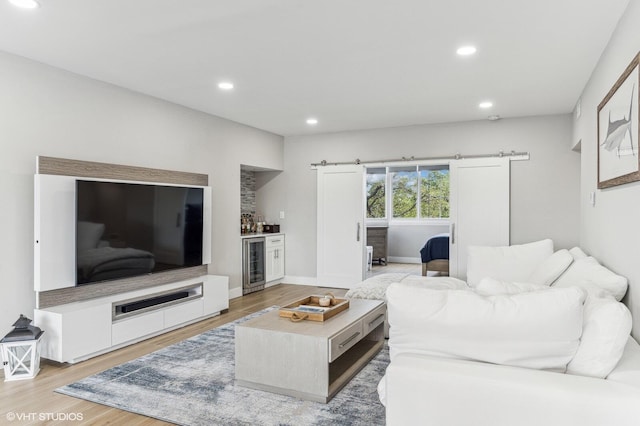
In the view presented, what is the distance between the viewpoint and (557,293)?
1.67m

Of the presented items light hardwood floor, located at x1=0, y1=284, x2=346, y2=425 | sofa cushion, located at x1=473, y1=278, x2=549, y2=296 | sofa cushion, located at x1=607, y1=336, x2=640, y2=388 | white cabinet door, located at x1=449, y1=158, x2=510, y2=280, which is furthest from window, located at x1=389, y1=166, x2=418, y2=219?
sofa cushion, located at x1=607, y1=336, x2=640, y2=388

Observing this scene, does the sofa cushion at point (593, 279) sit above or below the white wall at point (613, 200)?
below

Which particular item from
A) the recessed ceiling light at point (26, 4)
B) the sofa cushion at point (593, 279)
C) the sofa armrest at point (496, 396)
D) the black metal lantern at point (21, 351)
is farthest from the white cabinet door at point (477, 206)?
the recessed ceiling light at point (26, 4)

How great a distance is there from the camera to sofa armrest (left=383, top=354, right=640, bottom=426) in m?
1.45

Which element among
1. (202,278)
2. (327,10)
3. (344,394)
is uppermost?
(327,10)

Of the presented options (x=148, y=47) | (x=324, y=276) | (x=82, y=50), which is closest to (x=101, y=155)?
(x=82, y=50)

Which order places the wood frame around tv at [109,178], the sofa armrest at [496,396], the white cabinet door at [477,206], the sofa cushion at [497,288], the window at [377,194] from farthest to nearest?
the window at [377,194]
the white cabinet door at [477,206]
the wood frame around tv at [109,178]
the sofa cushion at [497,288]
the sofa armrest at [496,396]

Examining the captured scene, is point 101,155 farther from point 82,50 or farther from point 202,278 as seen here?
point 202,278

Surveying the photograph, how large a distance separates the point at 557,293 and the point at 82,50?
371cm

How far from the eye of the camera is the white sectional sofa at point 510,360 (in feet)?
4.91

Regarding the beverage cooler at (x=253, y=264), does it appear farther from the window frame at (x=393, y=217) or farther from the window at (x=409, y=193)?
the window at (x=409, y=193)

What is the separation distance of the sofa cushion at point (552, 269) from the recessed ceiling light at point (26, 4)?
415cm

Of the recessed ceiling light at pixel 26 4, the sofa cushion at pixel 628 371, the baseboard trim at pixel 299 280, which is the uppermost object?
the recessed ceiling light at pixel 26 4

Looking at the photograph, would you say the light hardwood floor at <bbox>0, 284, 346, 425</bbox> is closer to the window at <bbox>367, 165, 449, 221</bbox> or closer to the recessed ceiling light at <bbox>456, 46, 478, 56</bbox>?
the recessed ceiling light at <bbox>456, 46, 478, 56</bbox>
